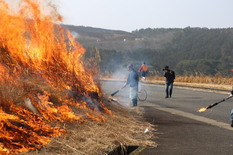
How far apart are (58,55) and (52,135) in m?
4.02

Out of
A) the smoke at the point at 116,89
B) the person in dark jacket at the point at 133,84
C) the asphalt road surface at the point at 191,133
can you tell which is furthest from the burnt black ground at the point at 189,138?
the person in dark jacket at the point at 133,84

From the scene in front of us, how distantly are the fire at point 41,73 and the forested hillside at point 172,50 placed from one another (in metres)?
61.6

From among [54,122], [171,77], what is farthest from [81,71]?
[171,77]

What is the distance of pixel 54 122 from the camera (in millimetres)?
8148

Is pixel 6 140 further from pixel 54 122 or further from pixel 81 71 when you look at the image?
pixel 81 71

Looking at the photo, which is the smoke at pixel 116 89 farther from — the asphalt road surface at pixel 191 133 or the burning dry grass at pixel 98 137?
the burning dry grass at pixel 98 137

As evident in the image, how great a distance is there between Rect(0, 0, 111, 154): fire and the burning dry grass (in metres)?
0.34

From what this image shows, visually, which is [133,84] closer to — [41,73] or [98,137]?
[41,73]

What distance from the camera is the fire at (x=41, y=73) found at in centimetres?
821

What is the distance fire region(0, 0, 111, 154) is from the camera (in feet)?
26.9

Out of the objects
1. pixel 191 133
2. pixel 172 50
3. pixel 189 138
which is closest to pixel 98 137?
pixel 189 138

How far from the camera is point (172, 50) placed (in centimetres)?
12262

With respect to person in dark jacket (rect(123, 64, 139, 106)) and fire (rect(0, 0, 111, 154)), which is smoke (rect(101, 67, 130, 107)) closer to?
person in dark jacket (rect(123, 64, 139, 106))

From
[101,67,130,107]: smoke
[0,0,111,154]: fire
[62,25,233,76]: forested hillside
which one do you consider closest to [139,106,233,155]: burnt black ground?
[0,0,111,154]: fire
